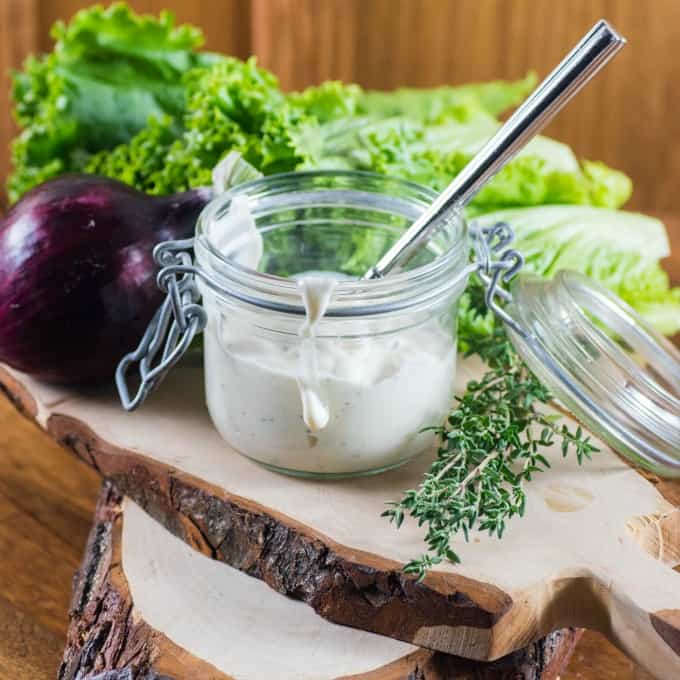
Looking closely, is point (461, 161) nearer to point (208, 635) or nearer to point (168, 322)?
point (168, 322)

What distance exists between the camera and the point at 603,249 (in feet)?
5.74

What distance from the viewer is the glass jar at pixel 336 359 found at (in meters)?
1.14

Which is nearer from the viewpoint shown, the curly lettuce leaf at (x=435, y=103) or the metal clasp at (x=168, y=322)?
the metal clasp at (x=168, y=322)

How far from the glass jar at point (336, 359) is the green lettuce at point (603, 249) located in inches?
17.8

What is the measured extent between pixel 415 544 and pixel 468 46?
6.12ft

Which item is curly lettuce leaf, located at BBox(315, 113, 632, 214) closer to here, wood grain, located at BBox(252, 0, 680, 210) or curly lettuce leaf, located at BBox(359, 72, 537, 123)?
curly lettuce leaf, located at BBox(359, 72, 537, 123)

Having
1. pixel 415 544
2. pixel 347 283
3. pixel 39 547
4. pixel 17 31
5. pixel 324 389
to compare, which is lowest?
pixel 39 547

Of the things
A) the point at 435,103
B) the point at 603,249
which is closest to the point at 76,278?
the point at 603,249

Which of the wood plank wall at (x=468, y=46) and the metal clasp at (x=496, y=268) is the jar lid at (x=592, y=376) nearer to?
the metal clasp at (x=496, y=268)

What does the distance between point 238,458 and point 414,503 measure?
9.6 inches

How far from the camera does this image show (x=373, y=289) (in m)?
1.12

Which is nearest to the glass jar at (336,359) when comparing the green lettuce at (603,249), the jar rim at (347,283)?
the jar rim at (347,283)

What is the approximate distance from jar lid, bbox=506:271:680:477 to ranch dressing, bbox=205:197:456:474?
12 centimetres

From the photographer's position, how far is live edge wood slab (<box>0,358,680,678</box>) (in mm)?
1040
